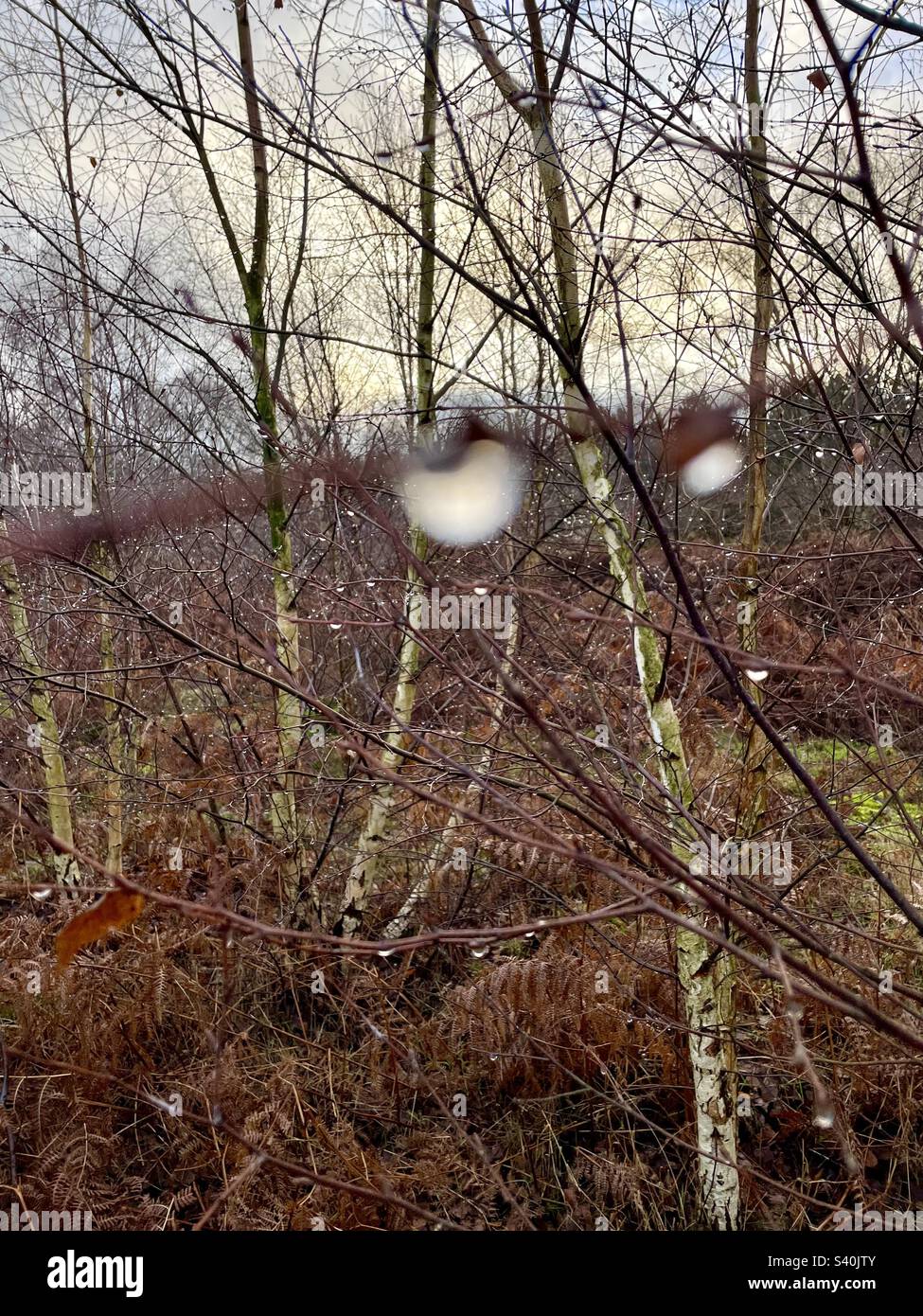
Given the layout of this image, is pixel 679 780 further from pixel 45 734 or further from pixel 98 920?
pixel 45 734

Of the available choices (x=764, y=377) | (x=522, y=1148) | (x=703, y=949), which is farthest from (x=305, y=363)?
(x=522, y=1148)

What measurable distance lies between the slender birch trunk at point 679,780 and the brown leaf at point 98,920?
1906 mm

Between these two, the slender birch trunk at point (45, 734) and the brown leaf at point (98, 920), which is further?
the slender birch trunk at point (45, 734)

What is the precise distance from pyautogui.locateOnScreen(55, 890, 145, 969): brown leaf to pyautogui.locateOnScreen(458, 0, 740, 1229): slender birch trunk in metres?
1.91

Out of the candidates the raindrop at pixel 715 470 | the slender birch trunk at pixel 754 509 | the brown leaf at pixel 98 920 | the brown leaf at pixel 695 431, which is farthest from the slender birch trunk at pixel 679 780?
the brown leaf at pixel 98 920

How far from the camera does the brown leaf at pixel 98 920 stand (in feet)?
2.82

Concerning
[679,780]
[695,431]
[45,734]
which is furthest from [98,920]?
[45,734]

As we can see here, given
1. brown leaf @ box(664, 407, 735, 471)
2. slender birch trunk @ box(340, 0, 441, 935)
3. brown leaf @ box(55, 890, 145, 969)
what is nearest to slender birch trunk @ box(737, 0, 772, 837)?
brown leaf @ box(664, 407, 735, 471)

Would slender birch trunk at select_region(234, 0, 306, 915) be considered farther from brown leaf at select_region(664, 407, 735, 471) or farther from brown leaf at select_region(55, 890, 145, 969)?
brown leaf at select_region(55, 890, 145, 969)

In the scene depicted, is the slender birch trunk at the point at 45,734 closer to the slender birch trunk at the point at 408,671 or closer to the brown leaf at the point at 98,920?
the slender birch trunk at the point at 408,671

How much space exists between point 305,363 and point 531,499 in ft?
7.21

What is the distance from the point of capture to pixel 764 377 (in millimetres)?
2838

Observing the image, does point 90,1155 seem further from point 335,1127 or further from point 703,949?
point 703,949

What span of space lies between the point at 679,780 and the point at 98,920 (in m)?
2.20
